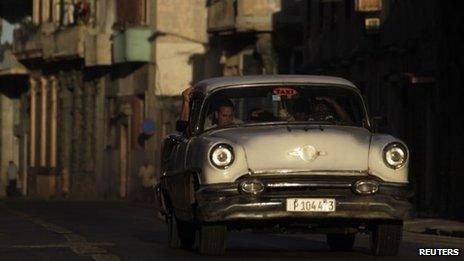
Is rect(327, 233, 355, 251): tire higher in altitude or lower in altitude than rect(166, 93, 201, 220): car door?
lower

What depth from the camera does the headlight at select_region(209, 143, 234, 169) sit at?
51.6ft

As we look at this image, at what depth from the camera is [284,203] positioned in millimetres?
15500

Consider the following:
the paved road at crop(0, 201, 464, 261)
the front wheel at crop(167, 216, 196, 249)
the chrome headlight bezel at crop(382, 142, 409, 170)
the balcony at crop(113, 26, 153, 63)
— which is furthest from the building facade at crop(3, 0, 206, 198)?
the chrome headlight bezel at crop(382, 142, 409, 170)

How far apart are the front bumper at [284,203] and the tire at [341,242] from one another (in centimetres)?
215

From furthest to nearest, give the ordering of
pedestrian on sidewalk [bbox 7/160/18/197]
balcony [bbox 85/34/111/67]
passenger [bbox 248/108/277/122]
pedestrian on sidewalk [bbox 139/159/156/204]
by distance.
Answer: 1. pedestrian on sidewalk [bbox 7/160/18/197]
2. balcony [bbox 85/34/111/67]
3. pedestrian on sidewalk [bbox 139/159/156/204]
4. passenger [bbox 248/108/277/122]

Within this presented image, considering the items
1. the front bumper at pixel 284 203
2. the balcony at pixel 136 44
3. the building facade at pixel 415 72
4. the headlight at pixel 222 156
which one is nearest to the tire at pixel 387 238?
the front bumper at pixel 284 203

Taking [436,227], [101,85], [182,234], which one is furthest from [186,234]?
[101,85]

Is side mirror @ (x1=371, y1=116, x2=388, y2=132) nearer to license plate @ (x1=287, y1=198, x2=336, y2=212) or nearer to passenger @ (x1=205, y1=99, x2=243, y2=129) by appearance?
passenger @ (x1=205, y1=99, x2=243, y2=129)

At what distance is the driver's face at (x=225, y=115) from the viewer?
17055 mm

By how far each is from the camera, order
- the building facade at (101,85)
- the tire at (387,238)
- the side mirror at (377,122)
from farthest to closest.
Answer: the building facade at (101,85) < the side mirror at (377,122) < the tire at (387,238)

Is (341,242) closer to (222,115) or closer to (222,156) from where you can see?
(222,115)

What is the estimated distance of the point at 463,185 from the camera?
35.0 m

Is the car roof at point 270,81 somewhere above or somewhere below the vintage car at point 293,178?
above
